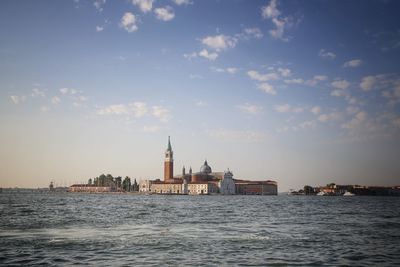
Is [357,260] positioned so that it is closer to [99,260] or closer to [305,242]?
[305,242]

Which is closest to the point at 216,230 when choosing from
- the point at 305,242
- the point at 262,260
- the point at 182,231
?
the point at 182,231

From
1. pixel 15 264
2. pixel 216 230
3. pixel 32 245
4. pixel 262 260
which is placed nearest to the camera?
pixel 15 264

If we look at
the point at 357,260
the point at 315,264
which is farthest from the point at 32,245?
the point at 357,260

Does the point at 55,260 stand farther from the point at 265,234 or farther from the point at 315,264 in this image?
the point at 265,234

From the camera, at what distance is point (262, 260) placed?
55.3ft

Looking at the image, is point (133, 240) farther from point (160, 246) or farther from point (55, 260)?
point (55, 260)

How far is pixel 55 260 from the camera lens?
1636 cm

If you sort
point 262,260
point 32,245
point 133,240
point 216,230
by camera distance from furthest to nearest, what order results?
1. point 216,230
2. point 133,240
3. point 32,245
4. point 262,260

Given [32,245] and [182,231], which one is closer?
[32,245]

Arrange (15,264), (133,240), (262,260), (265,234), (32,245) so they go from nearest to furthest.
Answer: (15,264) → (262,260) → (32,245) → (133,240) → (265,234)

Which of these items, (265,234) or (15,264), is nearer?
(15,264)

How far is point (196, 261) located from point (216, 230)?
36.9ft

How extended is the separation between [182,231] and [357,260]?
1243 cm

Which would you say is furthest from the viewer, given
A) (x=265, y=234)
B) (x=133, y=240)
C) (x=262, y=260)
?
(x=265, y=234)
